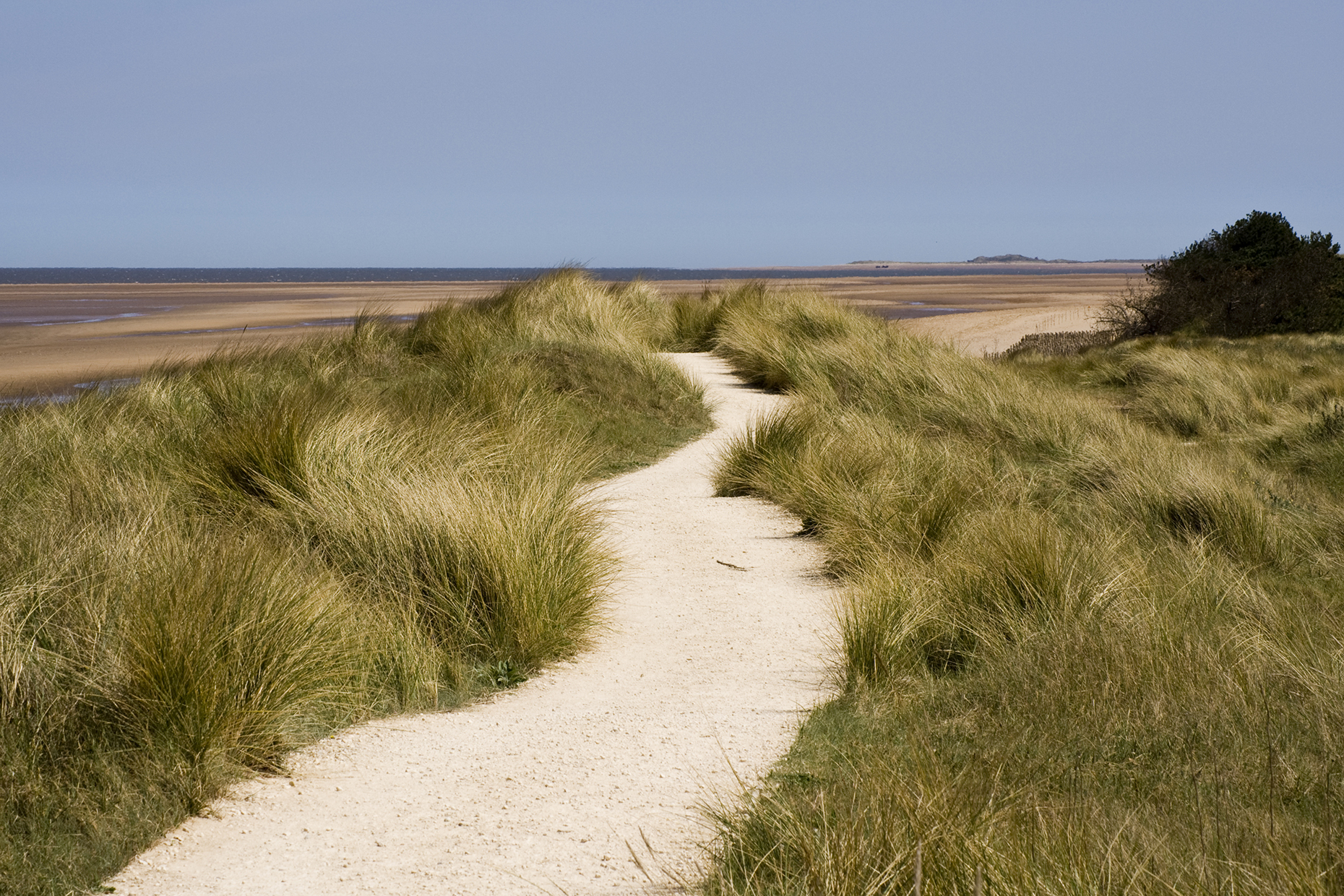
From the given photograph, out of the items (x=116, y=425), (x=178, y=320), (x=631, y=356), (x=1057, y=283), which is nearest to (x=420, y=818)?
(x=116, y=425)

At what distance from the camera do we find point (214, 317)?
33.5 metres

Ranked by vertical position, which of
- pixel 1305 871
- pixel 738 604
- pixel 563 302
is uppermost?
pixel 563 302

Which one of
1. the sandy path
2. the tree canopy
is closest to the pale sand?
the tree canopy

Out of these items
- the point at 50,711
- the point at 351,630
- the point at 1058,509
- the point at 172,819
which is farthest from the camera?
the point at 1058,509

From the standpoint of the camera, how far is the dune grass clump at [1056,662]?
93.6 inches

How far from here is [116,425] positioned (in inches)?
273

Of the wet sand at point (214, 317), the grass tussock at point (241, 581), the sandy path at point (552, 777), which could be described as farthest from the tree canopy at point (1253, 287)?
the sandy path at point (552, 777)

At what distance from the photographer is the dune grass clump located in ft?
7.80

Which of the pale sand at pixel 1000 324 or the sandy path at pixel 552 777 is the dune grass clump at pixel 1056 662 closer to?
the sandy path at pixel 552 777

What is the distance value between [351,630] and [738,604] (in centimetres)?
214

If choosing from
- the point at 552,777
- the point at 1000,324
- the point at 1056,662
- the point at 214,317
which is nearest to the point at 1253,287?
the point at 1000,324

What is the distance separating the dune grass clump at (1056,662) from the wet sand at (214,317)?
23.8 feet

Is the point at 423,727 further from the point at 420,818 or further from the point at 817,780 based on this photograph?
the point at 817,780

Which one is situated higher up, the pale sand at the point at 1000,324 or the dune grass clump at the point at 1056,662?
the pale sand at the point at 1000,324
